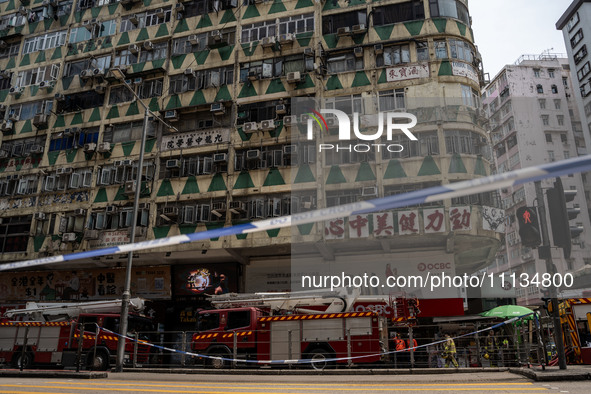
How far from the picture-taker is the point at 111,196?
25.7 metres

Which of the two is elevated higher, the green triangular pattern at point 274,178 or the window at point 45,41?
the window at point 45,41

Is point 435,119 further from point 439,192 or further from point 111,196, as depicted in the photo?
point 439,192

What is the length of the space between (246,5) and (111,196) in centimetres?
1301

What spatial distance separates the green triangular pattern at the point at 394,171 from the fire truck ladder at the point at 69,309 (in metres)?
12.1

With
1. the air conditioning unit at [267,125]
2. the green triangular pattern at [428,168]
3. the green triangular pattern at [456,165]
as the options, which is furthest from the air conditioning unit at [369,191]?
the air conditioning unit at [267,125]

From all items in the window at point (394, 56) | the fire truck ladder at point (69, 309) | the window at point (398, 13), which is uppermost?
the window at point (398, 13)

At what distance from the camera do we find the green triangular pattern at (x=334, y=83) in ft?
78.6

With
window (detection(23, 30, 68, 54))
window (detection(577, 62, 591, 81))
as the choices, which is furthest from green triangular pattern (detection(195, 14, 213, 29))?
window (detection(577, 62, 591, 81))

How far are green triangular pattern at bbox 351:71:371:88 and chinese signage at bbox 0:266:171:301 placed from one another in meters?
13.5

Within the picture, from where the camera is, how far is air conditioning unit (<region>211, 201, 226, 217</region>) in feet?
75.8

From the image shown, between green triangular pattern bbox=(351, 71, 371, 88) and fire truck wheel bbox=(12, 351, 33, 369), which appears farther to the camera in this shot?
green triangular pattern bbox=(351, 71, 371, 88)

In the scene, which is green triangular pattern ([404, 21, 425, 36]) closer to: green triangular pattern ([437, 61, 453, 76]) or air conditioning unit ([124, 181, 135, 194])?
green triangular pattern ([437, 61, 453, 76])

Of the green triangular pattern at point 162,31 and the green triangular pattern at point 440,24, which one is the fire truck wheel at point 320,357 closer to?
the green triangular pattern at point 440,24

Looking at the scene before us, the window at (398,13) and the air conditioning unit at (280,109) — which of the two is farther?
the window at (398,13)
